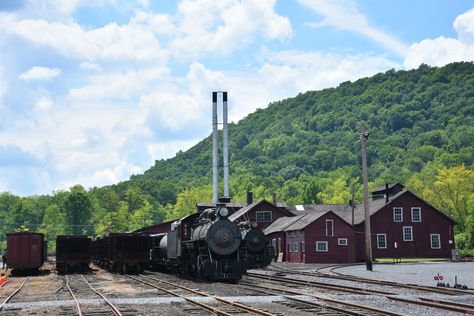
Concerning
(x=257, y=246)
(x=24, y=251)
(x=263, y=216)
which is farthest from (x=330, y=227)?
(x=24, y=251)

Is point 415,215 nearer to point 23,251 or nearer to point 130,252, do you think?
point 130,252

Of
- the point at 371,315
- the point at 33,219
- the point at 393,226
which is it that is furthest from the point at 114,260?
the point at 33,219

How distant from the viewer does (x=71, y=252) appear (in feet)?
155

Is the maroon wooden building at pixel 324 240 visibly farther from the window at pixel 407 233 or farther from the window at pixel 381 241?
the window at pixel 407 233

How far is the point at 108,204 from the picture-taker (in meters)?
186

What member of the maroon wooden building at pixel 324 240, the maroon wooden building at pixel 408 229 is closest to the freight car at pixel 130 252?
the maroon wooden building at pixel 324 240

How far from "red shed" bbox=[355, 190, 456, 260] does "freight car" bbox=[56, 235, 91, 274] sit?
3241 centimetres

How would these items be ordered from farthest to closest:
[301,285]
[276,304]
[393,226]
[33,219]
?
[33,219] < [393,226] < [301,285] < [276,304]

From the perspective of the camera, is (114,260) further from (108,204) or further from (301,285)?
(108,204)

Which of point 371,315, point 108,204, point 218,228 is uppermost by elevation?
point 108,204

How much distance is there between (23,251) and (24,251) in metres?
0.07

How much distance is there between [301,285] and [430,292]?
248 inches

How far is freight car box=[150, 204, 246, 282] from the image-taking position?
30250mm

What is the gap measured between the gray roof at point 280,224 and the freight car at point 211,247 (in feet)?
117
